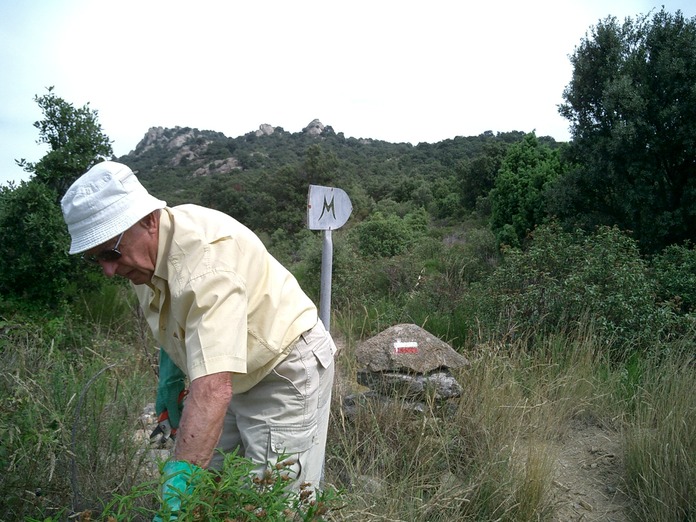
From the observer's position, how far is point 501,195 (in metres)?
13.2

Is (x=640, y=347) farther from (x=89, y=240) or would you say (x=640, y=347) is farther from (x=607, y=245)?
(x=89, y=240)

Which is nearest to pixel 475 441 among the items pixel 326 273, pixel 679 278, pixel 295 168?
pixel 326 273

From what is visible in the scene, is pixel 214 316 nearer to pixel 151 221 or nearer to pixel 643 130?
pixel 151 221

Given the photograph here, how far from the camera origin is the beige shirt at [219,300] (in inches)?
64.2

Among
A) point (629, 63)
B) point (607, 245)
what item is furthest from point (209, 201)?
point (607, 245)

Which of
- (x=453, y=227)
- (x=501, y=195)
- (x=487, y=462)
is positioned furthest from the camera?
(x=453, y=227)

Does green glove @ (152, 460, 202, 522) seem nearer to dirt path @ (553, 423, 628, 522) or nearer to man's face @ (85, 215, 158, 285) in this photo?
man's face @ (85, 215, 158, 285)

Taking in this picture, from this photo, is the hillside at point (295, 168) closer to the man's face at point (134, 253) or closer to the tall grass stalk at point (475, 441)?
the tall grass stalk at point (475, 441)

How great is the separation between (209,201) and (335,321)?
23.7 metres

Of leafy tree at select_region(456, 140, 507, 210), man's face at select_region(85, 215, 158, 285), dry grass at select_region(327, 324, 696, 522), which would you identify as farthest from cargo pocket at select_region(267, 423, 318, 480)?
leafy tree at select_region(456, 140, 507, 210)

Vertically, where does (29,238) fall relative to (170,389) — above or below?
above

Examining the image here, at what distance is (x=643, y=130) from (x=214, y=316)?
8702 millimetres

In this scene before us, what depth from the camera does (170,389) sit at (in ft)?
7.36

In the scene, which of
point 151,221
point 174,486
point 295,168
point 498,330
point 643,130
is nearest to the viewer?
point 174,486
